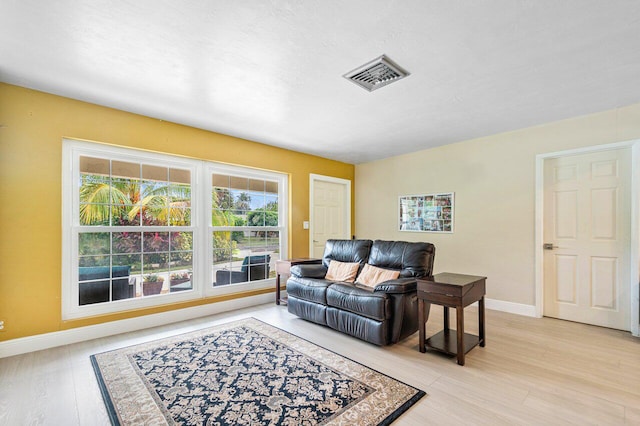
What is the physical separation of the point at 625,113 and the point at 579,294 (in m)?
2.09

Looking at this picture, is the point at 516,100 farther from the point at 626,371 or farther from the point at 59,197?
the point at 59,197

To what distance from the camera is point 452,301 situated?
8.14 feet

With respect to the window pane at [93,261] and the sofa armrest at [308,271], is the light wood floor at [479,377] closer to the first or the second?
the sofa armrest at [308,271]

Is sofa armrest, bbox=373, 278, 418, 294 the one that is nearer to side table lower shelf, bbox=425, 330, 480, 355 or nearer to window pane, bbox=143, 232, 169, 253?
side table lower shelf, bbox=425, 330, 480, 355

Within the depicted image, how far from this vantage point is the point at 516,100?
2.98 meters

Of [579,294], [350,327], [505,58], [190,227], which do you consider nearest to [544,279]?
[579,294]

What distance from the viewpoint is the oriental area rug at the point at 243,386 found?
180 centimetres

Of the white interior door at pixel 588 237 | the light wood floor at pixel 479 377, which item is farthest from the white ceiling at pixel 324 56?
the light wood floor at pixel 479 377

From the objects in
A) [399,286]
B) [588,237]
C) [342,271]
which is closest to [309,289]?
[342,271]

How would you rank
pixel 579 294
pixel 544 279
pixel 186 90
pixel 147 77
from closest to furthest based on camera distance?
pixel 147 77 < pixel 186 90 < pixel 579 294 < pixel 544 279

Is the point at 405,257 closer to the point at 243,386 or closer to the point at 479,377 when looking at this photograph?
the point at 479,377

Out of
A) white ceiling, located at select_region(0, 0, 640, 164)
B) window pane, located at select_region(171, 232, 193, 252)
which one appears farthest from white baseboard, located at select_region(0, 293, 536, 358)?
white ceiling, located at select_region(0, 0, 640, 164)

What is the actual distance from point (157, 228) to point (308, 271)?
6.32 feet

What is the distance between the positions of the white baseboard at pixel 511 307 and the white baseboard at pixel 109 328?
11.1ft
